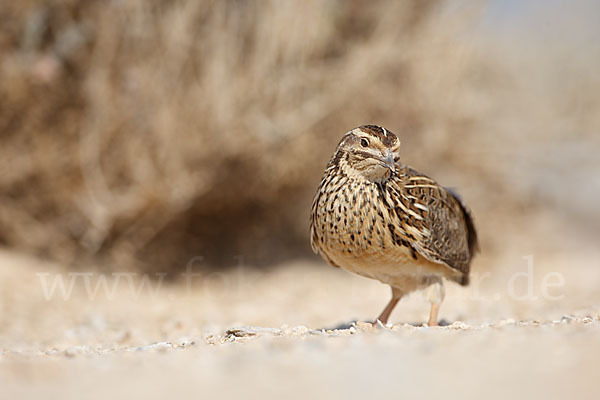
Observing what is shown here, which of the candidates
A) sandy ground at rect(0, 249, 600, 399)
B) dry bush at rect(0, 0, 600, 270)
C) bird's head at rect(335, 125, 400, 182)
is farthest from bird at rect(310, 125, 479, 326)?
dry bush at rect(0, 0, 600, 270)

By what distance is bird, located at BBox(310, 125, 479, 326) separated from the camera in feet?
17.8

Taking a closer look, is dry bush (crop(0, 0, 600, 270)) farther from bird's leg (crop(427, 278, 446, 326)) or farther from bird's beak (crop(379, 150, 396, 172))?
bird's beak (crop(379, 150, 396, 172))

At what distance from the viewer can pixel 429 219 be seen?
19.3 ft

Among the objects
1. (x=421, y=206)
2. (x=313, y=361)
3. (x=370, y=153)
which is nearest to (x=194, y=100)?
(x=421, y=206)

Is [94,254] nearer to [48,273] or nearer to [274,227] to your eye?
[48,273]

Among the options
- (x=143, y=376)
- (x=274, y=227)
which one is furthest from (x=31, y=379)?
(x=274, y=227)

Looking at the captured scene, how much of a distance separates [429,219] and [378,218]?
0.63 meters

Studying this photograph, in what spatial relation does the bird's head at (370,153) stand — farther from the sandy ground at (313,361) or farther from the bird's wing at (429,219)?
the sandy ground at (313,361)

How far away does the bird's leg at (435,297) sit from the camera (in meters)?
6.07

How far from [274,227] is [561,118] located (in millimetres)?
6299

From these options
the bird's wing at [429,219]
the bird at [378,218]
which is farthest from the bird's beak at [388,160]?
the bird's wing at [429,219]

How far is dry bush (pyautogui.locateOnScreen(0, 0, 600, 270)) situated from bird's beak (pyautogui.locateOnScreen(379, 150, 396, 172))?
631 cm

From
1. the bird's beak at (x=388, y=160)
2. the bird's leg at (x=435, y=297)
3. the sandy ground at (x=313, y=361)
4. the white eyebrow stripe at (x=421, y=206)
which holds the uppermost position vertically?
the bird's beak at (x=388, y=160)

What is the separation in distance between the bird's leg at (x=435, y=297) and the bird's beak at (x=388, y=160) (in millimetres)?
1392
